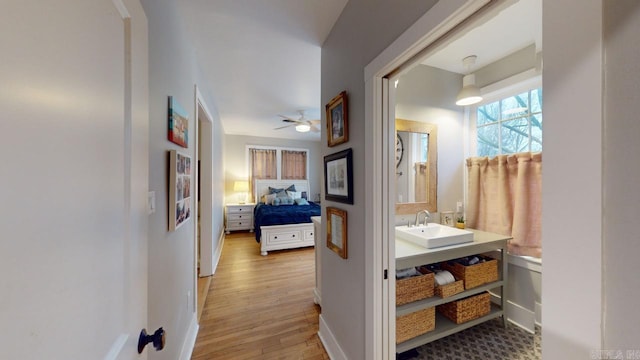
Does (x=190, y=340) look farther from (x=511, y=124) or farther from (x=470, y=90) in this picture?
(x=511, y=124)

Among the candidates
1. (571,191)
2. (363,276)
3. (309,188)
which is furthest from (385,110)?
(309,188)

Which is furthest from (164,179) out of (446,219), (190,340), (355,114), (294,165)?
(294,165)

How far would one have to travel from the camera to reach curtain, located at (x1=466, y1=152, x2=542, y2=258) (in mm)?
1946

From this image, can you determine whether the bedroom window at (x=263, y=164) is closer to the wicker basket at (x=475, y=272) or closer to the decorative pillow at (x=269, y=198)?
the decorative pillow at (x=269, y=198)

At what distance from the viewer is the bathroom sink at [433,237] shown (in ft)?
5.54

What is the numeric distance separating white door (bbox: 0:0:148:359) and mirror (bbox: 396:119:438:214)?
2163mm

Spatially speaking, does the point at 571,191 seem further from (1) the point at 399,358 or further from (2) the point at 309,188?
(2) the point at 309,188

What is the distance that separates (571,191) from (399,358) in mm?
1771

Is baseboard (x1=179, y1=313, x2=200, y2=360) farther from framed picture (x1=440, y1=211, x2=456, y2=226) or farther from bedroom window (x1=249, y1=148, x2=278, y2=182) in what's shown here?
bedroom window (x1=249, y1=148, x2=278, y2=182)

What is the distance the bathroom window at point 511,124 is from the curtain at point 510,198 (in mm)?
146

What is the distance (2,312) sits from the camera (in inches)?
11.2

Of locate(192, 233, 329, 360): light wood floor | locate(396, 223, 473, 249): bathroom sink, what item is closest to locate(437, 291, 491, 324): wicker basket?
locate(396, 223, 473, 249): bathroom sink

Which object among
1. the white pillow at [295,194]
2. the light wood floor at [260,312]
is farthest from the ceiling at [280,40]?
the white pillow at [295,194]

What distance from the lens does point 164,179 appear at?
124 cm
